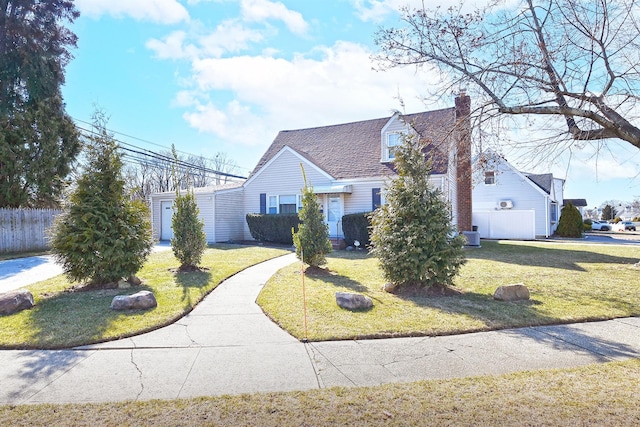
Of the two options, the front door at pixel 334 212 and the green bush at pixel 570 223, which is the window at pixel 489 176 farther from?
the front door at pixel 334 212

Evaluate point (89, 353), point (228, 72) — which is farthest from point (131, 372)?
point (228, 72)

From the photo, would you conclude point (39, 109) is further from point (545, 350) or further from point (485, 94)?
point (545, 350)

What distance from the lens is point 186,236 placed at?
31.7 ft

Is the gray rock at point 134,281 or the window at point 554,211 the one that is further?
the window at point 554,211

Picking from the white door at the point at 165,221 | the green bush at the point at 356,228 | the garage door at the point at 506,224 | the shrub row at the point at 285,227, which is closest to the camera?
the green bush at the point at 356,228

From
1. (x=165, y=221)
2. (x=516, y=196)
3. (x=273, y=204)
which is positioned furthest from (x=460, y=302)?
(x=516, y=196)

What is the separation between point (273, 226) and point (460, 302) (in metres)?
12.3

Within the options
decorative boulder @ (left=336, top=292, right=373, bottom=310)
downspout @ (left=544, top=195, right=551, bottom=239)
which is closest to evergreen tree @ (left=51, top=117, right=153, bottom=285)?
decorative boulder @ (left=336, top=292, right=373, bottom=310)

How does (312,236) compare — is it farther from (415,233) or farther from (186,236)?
(186,236)

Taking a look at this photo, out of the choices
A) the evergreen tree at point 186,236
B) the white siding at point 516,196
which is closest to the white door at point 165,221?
the evergreen tree at point 186,236

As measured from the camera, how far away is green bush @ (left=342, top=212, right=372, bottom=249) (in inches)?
603

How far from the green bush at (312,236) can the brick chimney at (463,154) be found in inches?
167

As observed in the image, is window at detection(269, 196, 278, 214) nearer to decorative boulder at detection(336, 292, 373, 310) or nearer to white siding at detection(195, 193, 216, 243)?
white siding at detection(195, 193, 216, 243)

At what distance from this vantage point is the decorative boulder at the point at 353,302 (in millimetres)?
6141
